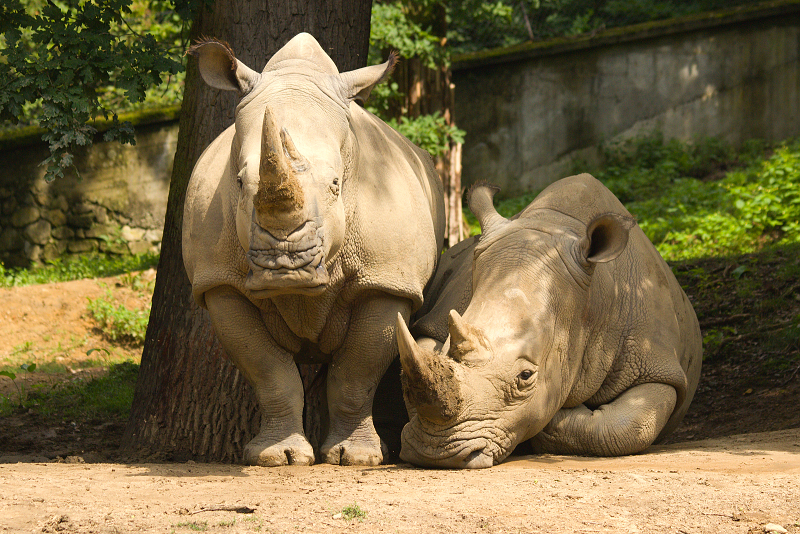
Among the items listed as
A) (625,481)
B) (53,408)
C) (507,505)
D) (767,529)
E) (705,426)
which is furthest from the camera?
(53,408)

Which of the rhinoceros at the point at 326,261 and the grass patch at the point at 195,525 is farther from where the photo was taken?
the rhinoceros at the point at 326,261

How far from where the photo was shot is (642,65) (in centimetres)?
1473

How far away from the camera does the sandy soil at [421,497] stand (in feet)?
11.0

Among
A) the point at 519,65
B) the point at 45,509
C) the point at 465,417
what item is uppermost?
the point at 519,65

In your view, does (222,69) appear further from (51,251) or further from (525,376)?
(51,251)

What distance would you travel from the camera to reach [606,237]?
16.6ft

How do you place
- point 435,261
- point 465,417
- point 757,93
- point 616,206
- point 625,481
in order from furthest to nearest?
point 757,93 < point 616,206 < point 435,261 < point 465,417 < point 625,481

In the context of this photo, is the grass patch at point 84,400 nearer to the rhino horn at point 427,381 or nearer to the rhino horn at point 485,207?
the rhino horn at point 485,207

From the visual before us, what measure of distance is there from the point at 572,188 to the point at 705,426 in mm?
2133

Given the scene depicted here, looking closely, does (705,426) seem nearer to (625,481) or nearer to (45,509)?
(625,481)

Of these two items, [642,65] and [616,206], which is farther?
[642,65]

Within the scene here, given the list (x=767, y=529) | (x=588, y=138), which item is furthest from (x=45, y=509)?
(x=588, y=138)

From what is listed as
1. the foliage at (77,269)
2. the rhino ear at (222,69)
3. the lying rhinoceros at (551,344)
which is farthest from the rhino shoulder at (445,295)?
the foliage at (77,269)

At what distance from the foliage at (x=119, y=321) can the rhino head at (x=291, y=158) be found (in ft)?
19.4
